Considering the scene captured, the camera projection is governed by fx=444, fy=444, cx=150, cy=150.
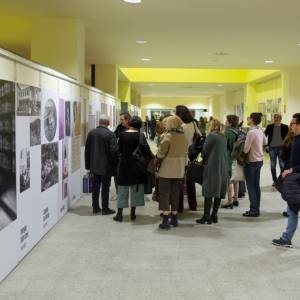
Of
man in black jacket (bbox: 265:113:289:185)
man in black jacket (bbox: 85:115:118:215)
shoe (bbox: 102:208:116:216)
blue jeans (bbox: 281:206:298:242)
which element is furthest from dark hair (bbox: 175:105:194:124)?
man in black jacket (bbox: 265:113:289:185)

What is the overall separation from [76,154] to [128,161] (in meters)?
1.49

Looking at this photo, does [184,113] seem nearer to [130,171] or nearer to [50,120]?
[130,171]

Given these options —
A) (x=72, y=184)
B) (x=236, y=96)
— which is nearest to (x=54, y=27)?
(x=72, y=184)

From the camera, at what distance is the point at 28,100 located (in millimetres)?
4449

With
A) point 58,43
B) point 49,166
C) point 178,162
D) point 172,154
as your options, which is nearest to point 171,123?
point 172,154

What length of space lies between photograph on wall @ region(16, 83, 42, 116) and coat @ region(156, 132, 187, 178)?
1567 millimetres

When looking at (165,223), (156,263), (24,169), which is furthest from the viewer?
(165,223)

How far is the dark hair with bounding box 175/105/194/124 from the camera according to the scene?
641 cm

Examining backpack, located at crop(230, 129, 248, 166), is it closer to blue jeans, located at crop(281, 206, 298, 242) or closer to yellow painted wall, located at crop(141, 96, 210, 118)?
blue jeans, located at crop(281, 206, 298, 242)

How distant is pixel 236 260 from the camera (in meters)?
4.55

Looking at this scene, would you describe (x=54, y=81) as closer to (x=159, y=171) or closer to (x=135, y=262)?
(x=159, y=171)

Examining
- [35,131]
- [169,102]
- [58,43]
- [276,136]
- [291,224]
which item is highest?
[58,43]

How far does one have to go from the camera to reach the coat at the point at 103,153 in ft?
20.9

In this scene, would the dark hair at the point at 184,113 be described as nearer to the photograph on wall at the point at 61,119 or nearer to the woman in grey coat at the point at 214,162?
the woman in grey coat at the point at 214,162
